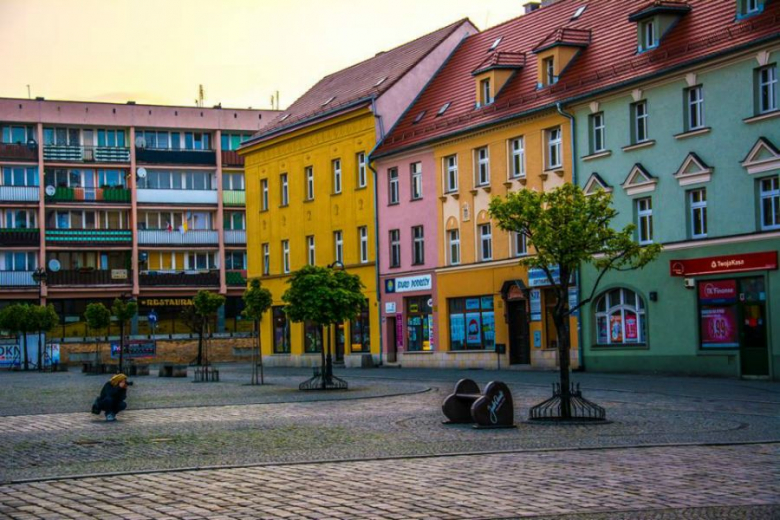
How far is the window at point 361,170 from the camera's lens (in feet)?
184

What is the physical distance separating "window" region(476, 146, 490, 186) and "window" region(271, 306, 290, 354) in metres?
18.0

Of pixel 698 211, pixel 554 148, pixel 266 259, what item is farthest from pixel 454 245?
pixel 266 259

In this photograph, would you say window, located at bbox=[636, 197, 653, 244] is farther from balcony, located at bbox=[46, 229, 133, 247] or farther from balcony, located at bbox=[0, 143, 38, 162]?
balcony, located at bbox=[0, 143, 38, 162]

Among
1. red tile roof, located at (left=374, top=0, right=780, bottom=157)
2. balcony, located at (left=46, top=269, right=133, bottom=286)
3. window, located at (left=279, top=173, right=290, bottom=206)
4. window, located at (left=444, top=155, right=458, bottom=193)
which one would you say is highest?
red tile roof, located at (left=374, top=0, right=780, bottom=157)

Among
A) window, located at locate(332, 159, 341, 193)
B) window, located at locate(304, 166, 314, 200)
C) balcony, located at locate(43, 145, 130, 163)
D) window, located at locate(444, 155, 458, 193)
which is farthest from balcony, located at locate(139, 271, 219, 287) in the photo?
window, located at locate(444, 155, 458, 193)

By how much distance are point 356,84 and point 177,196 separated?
28.1 meters

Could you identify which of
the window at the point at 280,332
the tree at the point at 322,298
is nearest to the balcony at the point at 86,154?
the window at the point at 280,332

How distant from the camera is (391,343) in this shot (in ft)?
178

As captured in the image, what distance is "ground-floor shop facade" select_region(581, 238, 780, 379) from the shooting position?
34.4m

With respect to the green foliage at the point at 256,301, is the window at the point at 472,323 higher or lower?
lower

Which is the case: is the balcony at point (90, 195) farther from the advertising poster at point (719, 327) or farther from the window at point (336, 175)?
the advertising poster at point (719, 327)

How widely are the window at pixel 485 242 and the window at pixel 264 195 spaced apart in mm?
19515

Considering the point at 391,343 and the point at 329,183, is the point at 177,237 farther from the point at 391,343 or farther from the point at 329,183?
the point at 391,343

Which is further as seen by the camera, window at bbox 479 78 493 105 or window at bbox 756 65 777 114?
window at bbox 479 78 493 105
